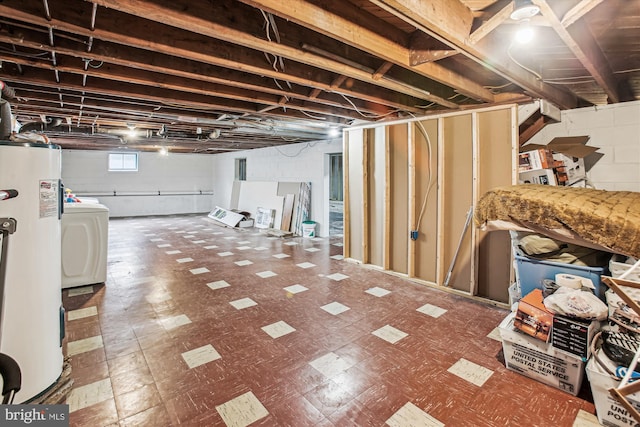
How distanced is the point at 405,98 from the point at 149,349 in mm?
3402

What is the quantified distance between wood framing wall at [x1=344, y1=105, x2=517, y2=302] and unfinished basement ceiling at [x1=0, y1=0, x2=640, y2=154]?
1.04 ft

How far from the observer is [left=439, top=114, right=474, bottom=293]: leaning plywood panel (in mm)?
3404

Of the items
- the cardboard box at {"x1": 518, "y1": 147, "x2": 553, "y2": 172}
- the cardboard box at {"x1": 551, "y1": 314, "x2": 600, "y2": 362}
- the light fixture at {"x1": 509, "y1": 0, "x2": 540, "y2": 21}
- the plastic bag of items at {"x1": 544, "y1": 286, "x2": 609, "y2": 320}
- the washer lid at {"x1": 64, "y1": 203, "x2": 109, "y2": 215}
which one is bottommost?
the cardboard box at {"x1": 551, "y1": 314, "x2": 600, "y2": 362}

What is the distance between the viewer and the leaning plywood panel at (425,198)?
3693mm

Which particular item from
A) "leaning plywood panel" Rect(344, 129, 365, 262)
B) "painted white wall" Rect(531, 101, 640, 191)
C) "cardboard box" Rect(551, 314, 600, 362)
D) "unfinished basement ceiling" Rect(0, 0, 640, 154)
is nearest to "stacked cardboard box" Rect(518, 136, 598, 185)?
"painted white wall" Rect(531, 101, 640, 191)

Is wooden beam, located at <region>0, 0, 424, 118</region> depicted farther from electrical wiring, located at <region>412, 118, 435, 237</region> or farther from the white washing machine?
the white washing machine

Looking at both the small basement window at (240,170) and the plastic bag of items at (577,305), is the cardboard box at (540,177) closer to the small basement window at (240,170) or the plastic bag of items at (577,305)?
the plastic bag of items at (577,305)

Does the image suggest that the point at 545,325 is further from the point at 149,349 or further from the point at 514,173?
the point at 149,349

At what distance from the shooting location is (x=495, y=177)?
3205mm

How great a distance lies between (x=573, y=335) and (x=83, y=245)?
4.59 m

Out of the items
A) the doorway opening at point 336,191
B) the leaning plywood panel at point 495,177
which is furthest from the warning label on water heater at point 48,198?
the doorway opening at point 336,191

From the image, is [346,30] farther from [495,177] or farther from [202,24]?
[495,177]

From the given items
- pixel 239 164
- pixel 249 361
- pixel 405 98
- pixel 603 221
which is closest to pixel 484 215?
pixel 603 221

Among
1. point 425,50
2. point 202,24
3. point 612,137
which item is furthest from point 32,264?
point 612,137
